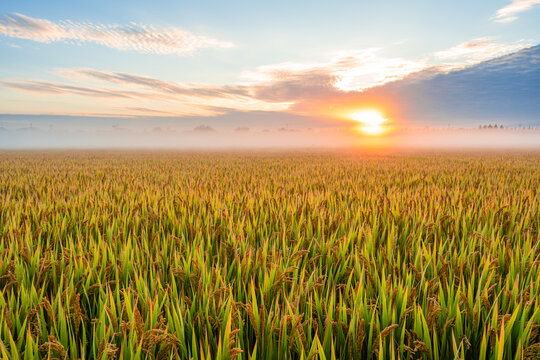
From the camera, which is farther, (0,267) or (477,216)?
(477,216)

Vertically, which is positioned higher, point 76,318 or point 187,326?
point 76,318

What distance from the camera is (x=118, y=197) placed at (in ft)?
16.6

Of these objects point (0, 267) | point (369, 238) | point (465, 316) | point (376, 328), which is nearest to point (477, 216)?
point (369, 238)

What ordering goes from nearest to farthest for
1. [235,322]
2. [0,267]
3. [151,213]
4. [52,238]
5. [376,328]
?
[376,328], [235,322], [0,267], [52,238], [151,213]

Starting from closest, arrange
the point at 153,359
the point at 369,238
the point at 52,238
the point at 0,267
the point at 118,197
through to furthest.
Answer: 1. the point at 153,359
2. the point at 0,267
3. the point at 369,238
4. the point at 52,238
5. the point at 118,197

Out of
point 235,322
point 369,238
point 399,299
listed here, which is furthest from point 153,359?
point 369,238

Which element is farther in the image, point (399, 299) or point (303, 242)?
point (303, 242)

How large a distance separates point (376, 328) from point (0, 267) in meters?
2.49

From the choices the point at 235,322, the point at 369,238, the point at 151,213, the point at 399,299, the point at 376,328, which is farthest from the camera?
the point at 151,213

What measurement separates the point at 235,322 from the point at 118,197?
427 centimetres

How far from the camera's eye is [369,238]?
2.67m

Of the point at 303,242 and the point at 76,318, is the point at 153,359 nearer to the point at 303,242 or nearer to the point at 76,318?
the point at 76,318

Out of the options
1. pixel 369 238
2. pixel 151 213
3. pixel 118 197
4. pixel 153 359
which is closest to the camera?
pixel 153 359

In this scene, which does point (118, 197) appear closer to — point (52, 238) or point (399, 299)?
point (52, 238)
